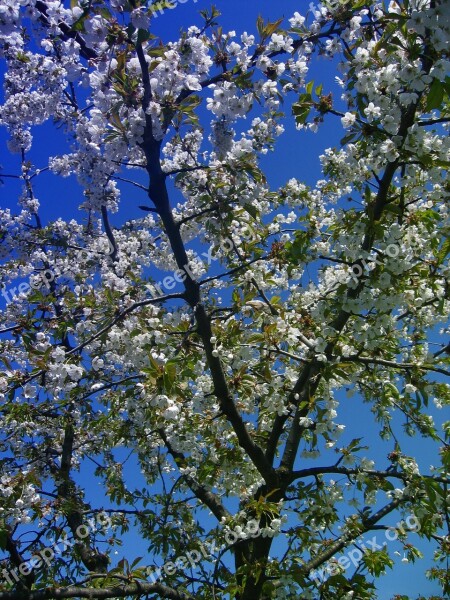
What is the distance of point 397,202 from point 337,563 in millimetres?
3326

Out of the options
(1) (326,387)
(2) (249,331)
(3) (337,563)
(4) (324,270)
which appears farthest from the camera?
(4) (324,270)

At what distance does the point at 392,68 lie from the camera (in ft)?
10.6

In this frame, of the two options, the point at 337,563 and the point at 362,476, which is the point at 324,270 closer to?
the point at 362,476

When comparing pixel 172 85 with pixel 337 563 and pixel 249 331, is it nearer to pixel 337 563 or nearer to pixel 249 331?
pixel 249 331

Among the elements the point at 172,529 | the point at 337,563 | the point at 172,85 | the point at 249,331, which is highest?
the point at 172,85

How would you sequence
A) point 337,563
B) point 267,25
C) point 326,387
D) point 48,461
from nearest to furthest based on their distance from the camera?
1. point 267,25
2. point 337,563
3. point 326,387
4. point 48,461

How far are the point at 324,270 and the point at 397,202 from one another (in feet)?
5.31

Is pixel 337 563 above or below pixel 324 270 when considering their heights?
below

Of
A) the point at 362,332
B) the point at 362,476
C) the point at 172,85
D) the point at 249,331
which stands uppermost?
the point at 172,85

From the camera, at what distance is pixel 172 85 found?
12.1 ft

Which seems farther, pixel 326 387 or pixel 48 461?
pixel 48 461

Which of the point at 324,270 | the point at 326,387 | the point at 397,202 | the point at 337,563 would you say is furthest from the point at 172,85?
the point at 337,563

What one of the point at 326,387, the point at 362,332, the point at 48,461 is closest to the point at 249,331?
the point at 362,332

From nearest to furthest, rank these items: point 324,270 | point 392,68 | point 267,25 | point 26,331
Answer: point 392,68 → point 267,25 → point 26,331 → point 324,270
